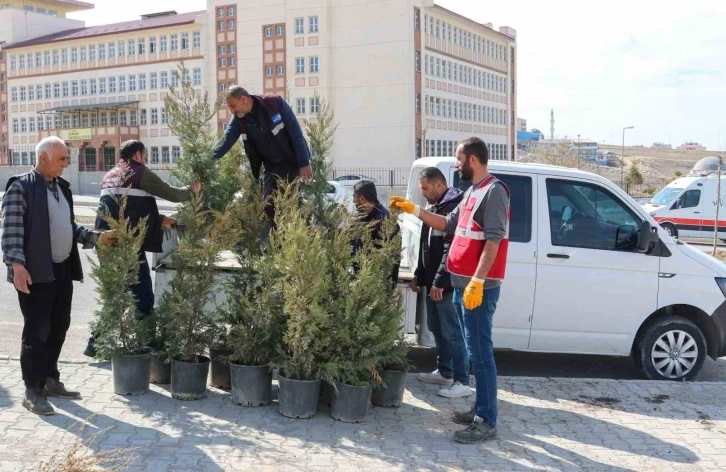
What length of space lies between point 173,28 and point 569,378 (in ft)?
233

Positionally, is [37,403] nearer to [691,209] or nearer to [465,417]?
[465,417]

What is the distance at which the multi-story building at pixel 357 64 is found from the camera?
65188mm

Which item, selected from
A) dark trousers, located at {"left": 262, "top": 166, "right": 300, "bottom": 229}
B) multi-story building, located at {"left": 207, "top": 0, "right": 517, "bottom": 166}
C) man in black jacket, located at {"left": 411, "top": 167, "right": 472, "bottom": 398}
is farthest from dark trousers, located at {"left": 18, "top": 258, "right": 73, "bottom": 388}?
multi-story building, located at {"left": 207, "top": 0, "right": 517, "bottom": 166}

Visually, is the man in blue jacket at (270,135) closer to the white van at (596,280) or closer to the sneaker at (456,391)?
the white van at (596,280)

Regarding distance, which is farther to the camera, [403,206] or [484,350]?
[403,206]

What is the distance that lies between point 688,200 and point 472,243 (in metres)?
22.3

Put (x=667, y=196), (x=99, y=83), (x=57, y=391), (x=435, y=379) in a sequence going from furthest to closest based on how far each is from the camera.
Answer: (x=99, y=83)
(x=667, y=196)
(x=435, y=379)
(x=57, y=391)

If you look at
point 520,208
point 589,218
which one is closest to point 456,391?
point 520,208

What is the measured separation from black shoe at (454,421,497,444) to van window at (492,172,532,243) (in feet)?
7.02

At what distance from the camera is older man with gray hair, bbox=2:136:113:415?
5.83 meters

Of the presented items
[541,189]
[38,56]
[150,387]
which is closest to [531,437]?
[541,189]

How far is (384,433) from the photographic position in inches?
231

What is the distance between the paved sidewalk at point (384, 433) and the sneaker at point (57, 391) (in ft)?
0.26

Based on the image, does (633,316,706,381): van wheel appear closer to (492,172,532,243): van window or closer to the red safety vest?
(492,172,532,243): van window
